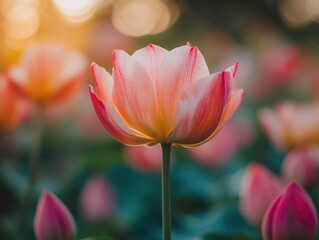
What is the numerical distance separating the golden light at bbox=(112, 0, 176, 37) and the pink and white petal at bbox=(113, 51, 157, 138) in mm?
7317

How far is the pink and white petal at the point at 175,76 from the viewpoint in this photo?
77cm

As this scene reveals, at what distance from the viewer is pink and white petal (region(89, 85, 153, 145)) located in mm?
758

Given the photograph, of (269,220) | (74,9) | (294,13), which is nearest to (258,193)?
(269,220)

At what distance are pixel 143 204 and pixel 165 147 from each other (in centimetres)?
82

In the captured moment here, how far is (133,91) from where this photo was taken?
766 mm

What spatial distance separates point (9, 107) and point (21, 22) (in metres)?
4.20

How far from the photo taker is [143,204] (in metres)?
1.59

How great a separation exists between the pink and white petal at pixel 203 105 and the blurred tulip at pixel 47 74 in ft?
1.89

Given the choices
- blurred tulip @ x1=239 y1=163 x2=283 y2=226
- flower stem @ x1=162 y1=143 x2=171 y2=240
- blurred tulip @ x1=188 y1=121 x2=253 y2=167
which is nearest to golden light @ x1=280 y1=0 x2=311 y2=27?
blurred tulip @ x1=188 y1=121 x2=253 y2=167

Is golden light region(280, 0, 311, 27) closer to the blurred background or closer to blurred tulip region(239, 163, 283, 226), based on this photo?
the blurred background

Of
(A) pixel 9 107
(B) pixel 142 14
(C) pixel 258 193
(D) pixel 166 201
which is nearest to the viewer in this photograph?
(D) pixel 166 201

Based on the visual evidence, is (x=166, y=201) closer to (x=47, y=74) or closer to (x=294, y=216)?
(x=294, y=216)

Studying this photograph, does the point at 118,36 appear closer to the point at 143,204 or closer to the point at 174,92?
the point at 143,204

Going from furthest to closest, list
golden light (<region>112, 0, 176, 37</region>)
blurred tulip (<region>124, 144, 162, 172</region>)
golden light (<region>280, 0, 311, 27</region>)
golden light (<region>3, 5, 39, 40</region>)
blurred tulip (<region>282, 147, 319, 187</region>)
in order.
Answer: golden light (<region>280, 0, 311, 27</region>), golden light (<region>112, 0, 176, 37</region>), golden light (<region>3, 5, 39, 40</region>), blurred tulip (<region>124, 144, 162, 172</region>), blurred tulip (<region>282, 147, 319, 187</region>)
